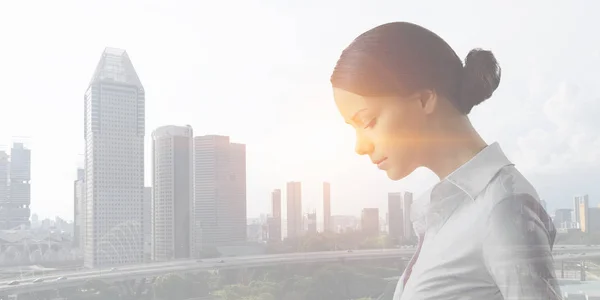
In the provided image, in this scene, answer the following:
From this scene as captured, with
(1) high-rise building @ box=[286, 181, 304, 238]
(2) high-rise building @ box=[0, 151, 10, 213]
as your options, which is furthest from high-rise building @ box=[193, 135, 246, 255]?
(2) high-rise building @ box=[0, 151, 10, 213]

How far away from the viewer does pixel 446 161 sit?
2.10ft

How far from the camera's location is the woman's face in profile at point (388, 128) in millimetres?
639

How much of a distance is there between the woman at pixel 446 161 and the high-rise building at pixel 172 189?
155cm

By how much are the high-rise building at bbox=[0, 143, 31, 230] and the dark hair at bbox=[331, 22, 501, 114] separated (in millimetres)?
2042

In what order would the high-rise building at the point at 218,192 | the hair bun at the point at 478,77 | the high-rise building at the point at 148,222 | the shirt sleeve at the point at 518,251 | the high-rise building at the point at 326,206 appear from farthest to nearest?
the high-rise building at the point at 148,222 → the high-rise building at the point at 218,192 → the high-rise building at the point at 326,206 → the hair bun at the point at 478,77 → the shirt sleeve at the point at 518,251

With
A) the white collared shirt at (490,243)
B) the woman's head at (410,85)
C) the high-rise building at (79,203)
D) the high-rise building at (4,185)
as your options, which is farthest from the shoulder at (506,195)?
the high-rise building at (4,185)

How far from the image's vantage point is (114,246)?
242 centimetres

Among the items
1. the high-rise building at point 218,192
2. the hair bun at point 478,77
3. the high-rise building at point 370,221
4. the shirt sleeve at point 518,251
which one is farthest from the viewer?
the high-rise building at point 218,192

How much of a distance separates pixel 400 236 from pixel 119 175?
1.41 metres

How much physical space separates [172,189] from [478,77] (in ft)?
5.91

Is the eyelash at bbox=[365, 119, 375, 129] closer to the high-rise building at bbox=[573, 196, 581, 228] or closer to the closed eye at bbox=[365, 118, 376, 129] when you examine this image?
the closed eye at bbox=[365, 118, 376, 129]

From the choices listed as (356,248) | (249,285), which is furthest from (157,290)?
(356,248)

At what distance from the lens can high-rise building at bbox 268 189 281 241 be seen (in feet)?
6.28

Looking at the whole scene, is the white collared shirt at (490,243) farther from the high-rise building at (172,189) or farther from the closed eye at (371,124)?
the high-rise building at (172,189)
